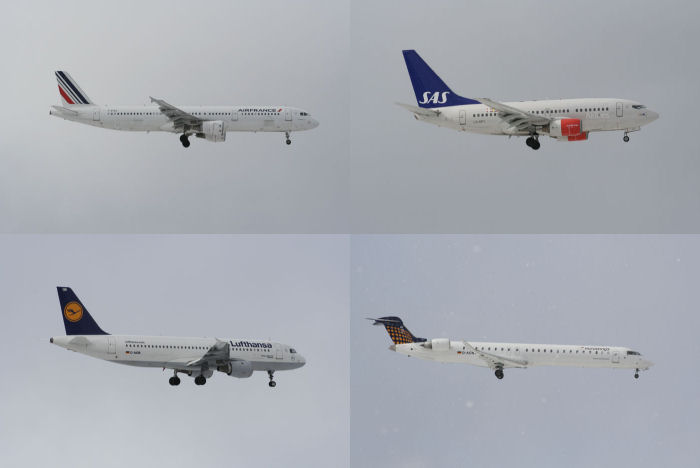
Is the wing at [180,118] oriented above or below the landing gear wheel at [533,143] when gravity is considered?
above

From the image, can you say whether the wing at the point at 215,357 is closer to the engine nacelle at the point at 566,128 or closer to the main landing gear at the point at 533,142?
Result: the main landing gear at the point at 533,142

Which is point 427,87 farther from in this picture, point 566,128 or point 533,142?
point 566,128

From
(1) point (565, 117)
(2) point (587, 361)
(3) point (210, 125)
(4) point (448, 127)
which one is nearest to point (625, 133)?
(1) point (565, 117)

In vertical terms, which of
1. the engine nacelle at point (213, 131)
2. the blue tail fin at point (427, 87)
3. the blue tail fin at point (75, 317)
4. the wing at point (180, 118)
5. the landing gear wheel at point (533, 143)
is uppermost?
the blue tail fin at point (427, 87)

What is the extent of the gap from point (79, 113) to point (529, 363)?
2078 centimetres

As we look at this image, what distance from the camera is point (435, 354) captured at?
1786 inches

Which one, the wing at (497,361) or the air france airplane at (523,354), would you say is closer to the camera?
the wing at (497,361)

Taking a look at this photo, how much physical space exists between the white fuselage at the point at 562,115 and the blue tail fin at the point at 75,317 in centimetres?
1576

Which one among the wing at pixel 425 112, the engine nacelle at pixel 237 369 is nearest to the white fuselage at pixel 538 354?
the engine nacelle at pixel 237 369

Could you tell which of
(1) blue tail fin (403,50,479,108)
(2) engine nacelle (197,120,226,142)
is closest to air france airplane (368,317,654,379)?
(1) blue tail fin (403,50,479,108)

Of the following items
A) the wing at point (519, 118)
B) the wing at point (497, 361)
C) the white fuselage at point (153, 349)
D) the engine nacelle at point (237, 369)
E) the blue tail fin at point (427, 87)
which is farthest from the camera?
the wing at point (497, 361)

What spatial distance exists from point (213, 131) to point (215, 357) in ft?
29.1

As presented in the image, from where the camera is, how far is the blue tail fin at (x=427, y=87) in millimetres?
→ 39028

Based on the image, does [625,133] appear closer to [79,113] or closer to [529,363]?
[529,363]
